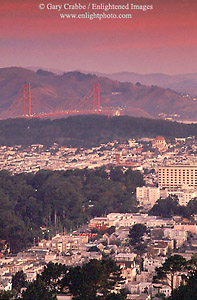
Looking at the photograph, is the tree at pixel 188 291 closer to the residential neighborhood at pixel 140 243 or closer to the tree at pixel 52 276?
the residential neighborhood at pixel 140 243

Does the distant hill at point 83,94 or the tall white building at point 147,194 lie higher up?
the distant hill at point 83,94

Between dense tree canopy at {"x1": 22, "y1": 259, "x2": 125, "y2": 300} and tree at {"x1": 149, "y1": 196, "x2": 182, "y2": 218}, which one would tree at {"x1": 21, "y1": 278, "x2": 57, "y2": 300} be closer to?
dense tree canopy at {"x1": 22, "y1": 259, "x2": 125, "y2": 300}

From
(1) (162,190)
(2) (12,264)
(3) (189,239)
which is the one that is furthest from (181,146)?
(2) (12,264)

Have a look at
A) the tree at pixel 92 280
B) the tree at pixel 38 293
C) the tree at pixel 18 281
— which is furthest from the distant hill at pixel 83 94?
the tree at pixel 38 293

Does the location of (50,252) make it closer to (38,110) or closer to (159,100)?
(38,110)

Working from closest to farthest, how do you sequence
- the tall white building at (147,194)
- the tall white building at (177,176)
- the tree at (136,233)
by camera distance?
1. the tree at (136,233)
2. the tall white building at (147,194)
3. the tall white building at (177,176)

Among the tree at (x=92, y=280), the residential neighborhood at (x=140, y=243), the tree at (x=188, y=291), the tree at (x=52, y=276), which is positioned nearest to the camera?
the tree at (x=188, y=291)

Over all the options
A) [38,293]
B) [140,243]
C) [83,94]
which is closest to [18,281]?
[38,293]
